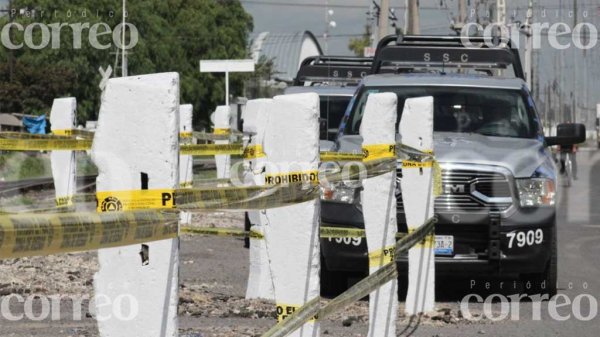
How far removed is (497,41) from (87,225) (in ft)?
37.2

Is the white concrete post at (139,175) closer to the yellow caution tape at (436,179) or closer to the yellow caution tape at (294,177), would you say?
the yellow caution tape at (294,177)

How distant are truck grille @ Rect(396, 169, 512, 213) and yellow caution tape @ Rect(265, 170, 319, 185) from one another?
4871mm

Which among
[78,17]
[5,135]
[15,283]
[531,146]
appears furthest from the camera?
[78,17]

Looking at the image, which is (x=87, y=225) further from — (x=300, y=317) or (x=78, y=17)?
(x=78, y=17)

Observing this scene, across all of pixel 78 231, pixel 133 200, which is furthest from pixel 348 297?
pixel 78 231

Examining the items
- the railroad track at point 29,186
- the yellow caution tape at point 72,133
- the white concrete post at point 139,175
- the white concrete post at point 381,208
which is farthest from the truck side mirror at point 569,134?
the railroad track at point 29,186

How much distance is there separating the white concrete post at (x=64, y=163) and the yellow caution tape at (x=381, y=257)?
5445mm

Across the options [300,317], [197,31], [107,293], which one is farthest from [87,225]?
[197,31]

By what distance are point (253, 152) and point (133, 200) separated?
6110 mm

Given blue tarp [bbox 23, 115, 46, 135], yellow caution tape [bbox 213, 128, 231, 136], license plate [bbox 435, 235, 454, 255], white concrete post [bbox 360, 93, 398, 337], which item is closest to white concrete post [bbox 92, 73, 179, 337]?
white concrete post [bbox 360, 93, 398, 337]

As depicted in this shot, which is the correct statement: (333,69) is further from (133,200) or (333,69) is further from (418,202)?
(133,200)

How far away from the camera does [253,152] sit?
33.1 feet

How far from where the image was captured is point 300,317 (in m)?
5.00

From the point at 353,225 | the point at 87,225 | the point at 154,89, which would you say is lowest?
the point at 353,225
